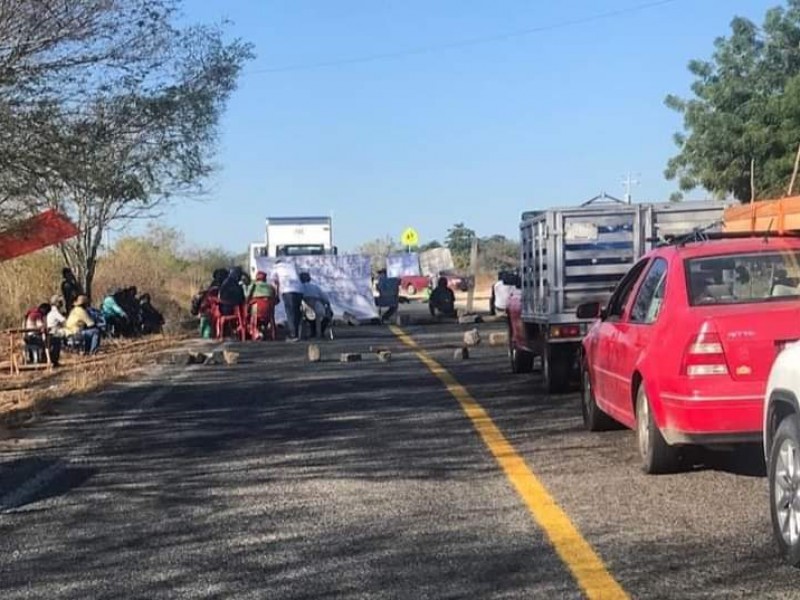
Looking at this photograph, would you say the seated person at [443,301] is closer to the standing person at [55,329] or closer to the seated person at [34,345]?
the standing person at [55,329]

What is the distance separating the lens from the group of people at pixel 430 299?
32656 millimetres

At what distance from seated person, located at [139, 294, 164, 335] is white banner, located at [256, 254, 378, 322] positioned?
15.1 ft

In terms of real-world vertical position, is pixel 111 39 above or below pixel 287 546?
above

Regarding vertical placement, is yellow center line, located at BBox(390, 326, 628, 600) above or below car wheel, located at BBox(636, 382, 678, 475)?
below

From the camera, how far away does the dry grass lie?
43.0 feet

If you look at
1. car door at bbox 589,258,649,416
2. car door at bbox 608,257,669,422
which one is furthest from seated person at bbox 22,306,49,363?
car door at bbox 608,257,669,422

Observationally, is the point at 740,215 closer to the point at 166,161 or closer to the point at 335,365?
the point at 335,365

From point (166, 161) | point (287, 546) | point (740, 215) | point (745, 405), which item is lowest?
point (287, 546)

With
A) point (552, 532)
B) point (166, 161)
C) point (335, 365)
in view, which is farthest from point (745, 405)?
point (166, 161)

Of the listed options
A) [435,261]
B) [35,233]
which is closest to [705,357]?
[35,233]

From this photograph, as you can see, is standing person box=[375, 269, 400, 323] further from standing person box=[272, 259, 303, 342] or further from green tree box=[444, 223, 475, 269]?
green tree box=[444, 223, 475, 269]

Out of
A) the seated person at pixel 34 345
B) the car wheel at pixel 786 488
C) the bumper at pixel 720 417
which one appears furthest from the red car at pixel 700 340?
the seated person at pixel 34 345

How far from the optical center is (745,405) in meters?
7.32

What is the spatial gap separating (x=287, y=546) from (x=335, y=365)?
11258mm
